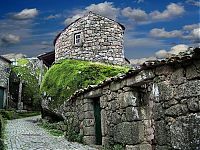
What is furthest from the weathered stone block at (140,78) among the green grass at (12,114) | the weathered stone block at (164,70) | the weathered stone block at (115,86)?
the green grass at (12,114)

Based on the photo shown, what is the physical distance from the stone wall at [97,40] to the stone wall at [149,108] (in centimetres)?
560

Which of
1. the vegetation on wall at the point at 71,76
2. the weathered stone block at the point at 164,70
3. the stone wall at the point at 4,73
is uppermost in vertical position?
the stone wall at the point at 4,73

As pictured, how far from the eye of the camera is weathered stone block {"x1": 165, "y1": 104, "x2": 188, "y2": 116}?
14.3ft

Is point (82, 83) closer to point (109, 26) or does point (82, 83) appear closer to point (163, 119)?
point (109, 26)

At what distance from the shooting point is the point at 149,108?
6441 millimetres

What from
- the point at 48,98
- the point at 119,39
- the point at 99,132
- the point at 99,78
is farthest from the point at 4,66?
the point at 99,132

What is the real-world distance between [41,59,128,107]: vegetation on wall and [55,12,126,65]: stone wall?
2.62 feet

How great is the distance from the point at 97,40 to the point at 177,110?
36.6ft

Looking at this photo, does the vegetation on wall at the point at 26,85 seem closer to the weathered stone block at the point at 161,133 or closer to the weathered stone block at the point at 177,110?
the weathered stone block at the point at 161,133

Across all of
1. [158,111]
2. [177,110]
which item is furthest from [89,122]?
[177,110]

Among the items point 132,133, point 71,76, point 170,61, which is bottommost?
point 132,133

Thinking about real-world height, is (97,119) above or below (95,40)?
below

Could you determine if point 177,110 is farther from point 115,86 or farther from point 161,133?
point 115,86

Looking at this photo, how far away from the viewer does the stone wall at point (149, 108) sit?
4.24 meters
